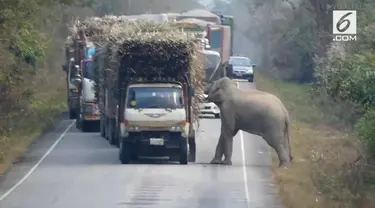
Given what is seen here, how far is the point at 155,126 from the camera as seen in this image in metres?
29.6

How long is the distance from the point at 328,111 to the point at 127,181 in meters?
19.9

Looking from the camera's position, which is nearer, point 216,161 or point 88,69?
point 216,161

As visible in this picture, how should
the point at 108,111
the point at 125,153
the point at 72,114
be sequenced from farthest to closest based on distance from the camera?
the point at 72,114
the point at 108,111
the point at 125,153

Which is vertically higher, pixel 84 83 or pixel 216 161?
pixel 84 83

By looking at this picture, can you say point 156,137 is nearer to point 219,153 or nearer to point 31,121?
point 219,153

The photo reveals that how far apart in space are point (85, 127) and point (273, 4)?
4807 cm

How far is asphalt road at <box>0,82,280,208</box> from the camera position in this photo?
22625mm

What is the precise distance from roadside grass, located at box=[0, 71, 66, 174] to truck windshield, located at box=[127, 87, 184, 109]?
12.3 ft

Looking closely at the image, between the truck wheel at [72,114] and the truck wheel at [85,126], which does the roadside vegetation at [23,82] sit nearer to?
the truck wheel at [72,114]

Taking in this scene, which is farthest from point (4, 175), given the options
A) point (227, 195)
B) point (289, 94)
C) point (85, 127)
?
point (289, 94)

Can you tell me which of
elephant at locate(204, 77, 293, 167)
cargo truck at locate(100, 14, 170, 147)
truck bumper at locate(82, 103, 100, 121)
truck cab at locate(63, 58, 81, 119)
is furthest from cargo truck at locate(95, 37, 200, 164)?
truck cab at locate(63, 58, 81, 119)

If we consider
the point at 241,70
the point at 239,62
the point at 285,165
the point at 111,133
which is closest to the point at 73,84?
the point at 111,133

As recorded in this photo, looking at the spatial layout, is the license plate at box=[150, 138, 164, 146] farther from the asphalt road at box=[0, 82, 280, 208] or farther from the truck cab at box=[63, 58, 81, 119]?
the truck cab at box=[63, 58, 81, 119]

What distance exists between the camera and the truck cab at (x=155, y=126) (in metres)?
29.6
